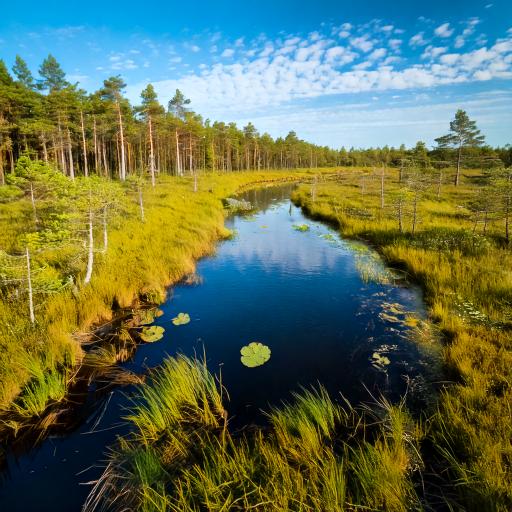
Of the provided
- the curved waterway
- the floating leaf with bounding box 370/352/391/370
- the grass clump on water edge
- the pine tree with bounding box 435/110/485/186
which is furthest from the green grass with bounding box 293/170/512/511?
the pine tree with bounding box 435/110/485/186

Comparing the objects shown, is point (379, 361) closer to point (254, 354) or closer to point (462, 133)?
point (254, 354)

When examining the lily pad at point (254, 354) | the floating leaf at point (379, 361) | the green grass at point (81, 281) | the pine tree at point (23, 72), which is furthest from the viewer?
the pine tree at point (23, 72)

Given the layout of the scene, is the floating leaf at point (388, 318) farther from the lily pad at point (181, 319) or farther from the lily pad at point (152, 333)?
the lily pad at point (152, 333)

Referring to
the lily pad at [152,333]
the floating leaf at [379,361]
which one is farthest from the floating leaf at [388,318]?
the lily pad at [152,333]

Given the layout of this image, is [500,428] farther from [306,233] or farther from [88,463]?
[306,233]

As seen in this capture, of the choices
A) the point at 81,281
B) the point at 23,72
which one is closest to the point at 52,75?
the point at 23,72

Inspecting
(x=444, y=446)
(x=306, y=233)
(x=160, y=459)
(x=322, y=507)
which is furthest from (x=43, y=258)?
(x=306, y=233)

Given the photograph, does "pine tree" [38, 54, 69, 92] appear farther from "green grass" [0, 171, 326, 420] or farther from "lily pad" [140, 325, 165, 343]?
"lily pad" [140, 325, 165, 343]
